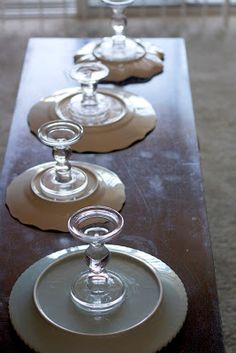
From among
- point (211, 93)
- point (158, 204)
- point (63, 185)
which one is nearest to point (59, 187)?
point (63, 185)

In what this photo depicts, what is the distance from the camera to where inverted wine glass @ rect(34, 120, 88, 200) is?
5.30ft

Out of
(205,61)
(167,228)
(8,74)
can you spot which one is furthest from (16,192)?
(205,61)

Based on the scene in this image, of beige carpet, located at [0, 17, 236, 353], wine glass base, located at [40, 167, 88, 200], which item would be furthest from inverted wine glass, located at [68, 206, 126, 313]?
beige carpet, located at [0, 17, 236, 353]

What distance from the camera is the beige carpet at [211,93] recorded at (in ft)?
7.30

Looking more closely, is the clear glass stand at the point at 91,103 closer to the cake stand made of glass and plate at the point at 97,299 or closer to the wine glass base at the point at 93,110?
the wine glass base at the point at 93,110

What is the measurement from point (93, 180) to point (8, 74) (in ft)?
5.60

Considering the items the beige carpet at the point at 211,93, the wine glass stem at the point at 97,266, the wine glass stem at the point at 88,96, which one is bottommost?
the beige carpet at the point at 211,93

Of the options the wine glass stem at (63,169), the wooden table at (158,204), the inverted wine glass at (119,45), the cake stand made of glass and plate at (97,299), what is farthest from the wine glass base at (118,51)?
the cake stand made of glass and plate at (97,299)

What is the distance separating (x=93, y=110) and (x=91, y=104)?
27 millimetres

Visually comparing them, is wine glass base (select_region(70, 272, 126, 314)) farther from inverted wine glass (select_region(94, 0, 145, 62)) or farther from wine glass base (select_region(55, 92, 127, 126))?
inverted wine glass (select_region(94, 0, 145, 62))

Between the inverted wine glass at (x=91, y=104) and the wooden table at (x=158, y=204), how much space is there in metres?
0.11

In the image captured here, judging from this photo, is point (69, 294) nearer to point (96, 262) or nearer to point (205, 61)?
point (96, 262)

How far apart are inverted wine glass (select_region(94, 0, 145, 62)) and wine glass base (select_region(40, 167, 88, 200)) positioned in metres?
0.64

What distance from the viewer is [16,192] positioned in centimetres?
166
